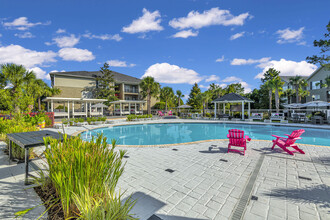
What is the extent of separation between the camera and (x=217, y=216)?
2359 millimetres

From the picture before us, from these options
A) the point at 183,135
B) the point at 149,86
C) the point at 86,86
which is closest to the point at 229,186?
the point at 183,135

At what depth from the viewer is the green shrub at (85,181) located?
1806mm

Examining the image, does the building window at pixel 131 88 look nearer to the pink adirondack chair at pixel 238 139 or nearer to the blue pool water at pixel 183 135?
the blue pool water at pixel 183 135

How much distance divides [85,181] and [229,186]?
9.30ft

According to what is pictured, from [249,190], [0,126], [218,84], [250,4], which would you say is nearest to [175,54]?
[250,4]

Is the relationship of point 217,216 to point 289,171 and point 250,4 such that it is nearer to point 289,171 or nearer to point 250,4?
point 289,171

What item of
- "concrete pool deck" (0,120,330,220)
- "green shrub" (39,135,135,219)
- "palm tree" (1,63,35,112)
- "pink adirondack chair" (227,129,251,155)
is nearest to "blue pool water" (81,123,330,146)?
"pink adirondack chair" (227,129,251,155)

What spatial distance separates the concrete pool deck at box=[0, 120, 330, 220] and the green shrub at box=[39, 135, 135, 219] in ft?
2.16

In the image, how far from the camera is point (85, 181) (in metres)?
1.93

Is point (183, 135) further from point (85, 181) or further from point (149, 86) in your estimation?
point (149, 86)

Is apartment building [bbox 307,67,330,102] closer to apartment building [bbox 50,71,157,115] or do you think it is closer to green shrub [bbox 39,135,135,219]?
apartment building [bbox 50,71,157,115]

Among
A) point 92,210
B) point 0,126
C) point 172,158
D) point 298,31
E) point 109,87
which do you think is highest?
point 298,31

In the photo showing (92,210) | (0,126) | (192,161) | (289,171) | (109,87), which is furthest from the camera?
(109,87)

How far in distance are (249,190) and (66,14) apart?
19.3m
